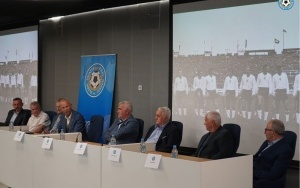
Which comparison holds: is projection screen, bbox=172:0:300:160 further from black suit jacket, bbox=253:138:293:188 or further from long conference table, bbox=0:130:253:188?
long conference table, bbox=0:130:253:188

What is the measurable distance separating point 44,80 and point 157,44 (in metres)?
3.54

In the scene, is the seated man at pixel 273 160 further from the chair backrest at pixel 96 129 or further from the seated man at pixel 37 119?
the seated man at pixel 37 119

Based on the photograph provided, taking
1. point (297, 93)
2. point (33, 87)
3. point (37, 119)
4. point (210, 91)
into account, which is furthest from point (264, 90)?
point (33, 87)

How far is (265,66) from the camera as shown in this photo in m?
5.76

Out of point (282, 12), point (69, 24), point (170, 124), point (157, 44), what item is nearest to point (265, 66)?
point (282, 12)

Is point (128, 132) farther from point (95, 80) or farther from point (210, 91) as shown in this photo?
point (95, 80)

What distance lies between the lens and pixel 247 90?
597 cm

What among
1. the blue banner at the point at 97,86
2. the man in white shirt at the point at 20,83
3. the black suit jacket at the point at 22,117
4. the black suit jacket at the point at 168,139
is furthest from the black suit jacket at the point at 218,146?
A: the man in white shirt at the point at 20,83

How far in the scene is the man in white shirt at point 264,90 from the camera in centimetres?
573

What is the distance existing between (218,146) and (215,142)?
6 centimetres

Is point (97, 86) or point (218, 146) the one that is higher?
point (97, 86)

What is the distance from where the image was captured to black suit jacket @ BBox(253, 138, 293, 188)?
454cm

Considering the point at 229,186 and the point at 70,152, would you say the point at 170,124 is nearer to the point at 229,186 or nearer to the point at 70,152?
the point at 70,152

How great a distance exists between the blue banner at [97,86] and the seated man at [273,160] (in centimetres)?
362
